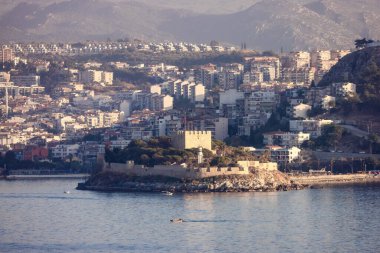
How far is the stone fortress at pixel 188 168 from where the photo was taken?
66.2 m

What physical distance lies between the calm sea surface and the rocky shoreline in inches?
57.5

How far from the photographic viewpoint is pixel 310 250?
46.1m

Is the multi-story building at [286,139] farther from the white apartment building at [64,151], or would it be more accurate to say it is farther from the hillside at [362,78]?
the white apartment building at [64,151]

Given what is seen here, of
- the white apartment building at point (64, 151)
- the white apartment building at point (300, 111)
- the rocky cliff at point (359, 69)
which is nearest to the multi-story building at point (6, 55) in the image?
the white apartment building at point (64, 151)

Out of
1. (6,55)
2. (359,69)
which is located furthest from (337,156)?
(6,55)

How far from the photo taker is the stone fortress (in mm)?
66250

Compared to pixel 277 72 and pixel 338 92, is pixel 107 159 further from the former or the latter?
pixel 277 72

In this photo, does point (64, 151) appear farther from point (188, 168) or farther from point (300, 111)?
point (188, 168)

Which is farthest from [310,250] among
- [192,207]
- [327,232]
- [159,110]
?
[159,110]

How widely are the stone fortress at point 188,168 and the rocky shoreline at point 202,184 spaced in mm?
233

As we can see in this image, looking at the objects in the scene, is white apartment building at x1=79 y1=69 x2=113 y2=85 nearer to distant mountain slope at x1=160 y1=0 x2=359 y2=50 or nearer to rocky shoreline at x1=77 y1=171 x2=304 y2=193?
distant mountain slope at x1=160 y1=0 x2=359 y2=50

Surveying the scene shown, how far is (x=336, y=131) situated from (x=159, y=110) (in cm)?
2851

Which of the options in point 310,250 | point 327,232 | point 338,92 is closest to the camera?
point 310,250

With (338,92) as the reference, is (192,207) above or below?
below
